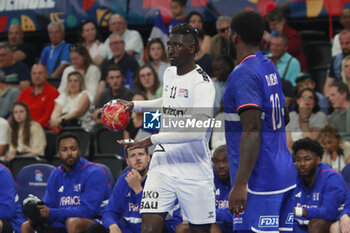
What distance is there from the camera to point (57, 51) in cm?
1169

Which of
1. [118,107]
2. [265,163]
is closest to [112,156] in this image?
[118,107]

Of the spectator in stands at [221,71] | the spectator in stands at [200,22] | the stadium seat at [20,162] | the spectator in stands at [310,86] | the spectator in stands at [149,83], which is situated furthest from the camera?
the spectator in stands at [200,22]

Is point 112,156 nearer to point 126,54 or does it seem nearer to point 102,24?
point 126,54

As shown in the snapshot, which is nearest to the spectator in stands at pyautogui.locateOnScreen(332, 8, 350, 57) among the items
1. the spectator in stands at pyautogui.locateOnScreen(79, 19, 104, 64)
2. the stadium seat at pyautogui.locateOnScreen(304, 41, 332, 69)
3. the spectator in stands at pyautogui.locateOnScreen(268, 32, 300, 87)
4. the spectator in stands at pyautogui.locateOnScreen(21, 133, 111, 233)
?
the stadium seat at pyautogui.locateOnScreen(304, 41, 332, 69)

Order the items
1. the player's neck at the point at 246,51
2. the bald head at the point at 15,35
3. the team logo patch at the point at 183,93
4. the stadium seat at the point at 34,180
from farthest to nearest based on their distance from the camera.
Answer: the bald head at the point at 15,35 < the stadium seat at the point at 34,180 < the team logo patch at the point at 183,93 < the player's neck at the point at 246,51

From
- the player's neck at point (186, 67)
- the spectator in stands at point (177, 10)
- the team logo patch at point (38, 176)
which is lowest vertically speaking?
the team logo patch at point (38, 176)

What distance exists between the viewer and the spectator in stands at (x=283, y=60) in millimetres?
9461

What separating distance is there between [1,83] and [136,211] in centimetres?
473

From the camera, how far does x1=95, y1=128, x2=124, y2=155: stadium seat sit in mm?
9375

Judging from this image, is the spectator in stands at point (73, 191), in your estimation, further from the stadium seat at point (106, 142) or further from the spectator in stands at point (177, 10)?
the spectator in stands at point (177, 10)

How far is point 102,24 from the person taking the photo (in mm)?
11641

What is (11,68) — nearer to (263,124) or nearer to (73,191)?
(73,191)

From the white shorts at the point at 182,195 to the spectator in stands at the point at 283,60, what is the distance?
459 cm

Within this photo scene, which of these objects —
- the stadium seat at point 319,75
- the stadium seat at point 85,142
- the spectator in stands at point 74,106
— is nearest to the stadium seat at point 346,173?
the stadium seat at point 319,75
